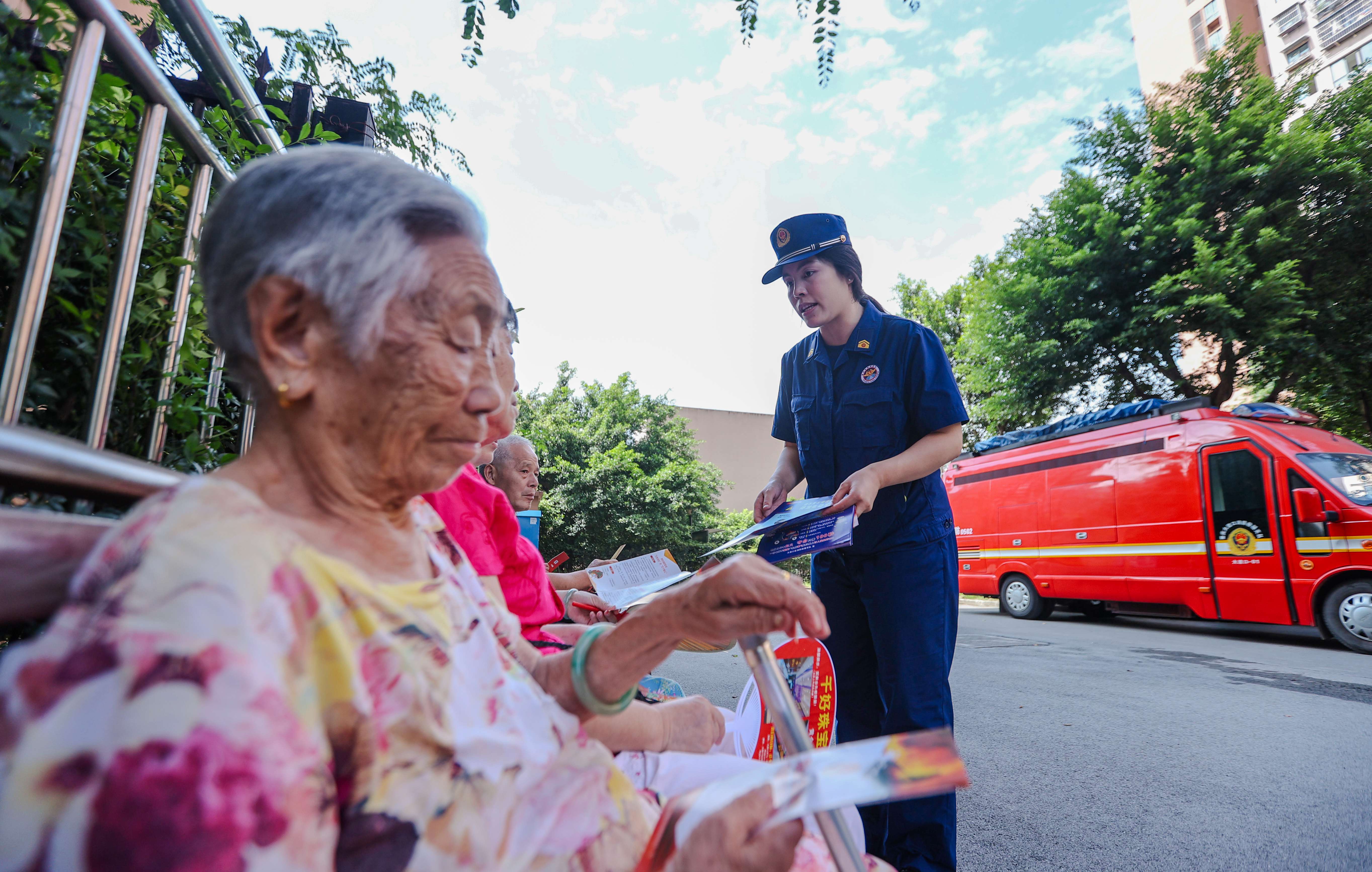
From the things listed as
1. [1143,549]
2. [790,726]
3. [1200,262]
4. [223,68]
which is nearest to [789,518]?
[790,726]

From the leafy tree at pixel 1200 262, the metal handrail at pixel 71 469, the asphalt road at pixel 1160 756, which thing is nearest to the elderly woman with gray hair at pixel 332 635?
the metal handrail at pixel 71 469

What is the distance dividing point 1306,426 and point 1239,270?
3.89 m

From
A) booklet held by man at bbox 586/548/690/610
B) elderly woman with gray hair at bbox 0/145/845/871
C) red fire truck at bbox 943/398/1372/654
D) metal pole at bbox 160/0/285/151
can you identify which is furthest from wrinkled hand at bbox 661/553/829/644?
red fire truck at bbox 943/398/1372/654

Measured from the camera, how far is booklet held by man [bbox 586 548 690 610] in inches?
75.4

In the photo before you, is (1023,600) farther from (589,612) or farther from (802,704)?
(802,704)

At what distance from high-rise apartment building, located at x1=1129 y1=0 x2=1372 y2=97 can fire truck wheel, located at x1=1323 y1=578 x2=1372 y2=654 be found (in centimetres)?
1775

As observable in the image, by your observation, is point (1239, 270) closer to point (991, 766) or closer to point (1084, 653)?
point (1084, 653)

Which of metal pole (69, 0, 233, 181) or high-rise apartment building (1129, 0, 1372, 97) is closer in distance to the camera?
metal pole (69, 0, 233, 181)

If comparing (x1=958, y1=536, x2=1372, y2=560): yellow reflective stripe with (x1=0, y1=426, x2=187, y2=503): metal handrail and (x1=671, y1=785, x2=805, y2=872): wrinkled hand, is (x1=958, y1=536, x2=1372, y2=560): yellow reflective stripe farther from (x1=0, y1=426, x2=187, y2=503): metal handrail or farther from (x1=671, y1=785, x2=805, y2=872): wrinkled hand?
(x1=0, y1=426, x2=187, y2=503): metal handrail

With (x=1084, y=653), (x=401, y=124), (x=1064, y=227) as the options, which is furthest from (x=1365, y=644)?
(x=401, y=124)

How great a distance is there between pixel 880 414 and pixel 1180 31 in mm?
29713

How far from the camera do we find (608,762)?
90 centimetres

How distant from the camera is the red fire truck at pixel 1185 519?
22.6 feet

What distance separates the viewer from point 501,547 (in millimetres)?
1910
